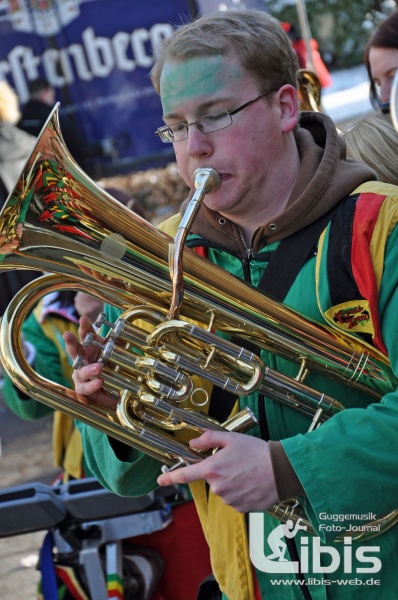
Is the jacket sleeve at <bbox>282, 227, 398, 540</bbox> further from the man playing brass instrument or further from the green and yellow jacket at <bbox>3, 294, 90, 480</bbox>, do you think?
the green and yellow jacket at <bbox>3, 294, 90, 480</bbox>

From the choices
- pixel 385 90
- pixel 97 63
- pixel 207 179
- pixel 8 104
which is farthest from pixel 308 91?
pixel 8 104

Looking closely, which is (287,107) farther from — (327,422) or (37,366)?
(37,366)

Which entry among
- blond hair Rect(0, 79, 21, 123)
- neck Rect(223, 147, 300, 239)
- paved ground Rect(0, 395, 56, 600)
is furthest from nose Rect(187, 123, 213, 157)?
blond hair Rect(0, 79, 21, 123)

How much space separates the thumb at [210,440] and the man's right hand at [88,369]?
0.25 m

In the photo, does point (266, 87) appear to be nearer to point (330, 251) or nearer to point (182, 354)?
point (330, 251)

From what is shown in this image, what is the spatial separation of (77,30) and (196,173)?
538cm

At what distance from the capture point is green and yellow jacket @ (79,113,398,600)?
1.82 m

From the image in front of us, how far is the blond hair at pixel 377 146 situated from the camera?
2.86 meters

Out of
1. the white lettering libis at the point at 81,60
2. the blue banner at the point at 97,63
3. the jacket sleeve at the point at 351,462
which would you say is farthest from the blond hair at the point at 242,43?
the white lettering libis at the point at 81,60

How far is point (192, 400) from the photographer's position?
6.93 ft

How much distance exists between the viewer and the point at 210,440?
1.88m

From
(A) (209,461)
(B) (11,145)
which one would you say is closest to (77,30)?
(B) (11,145)

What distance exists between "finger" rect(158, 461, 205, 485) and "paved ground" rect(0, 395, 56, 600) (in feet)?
9.50

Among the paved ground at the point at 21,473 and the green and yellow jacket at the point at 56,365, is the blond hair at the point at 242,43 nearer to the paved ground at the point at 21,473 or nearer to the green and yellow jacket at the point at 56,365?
the green and yellow jacket at the point at 56,365
